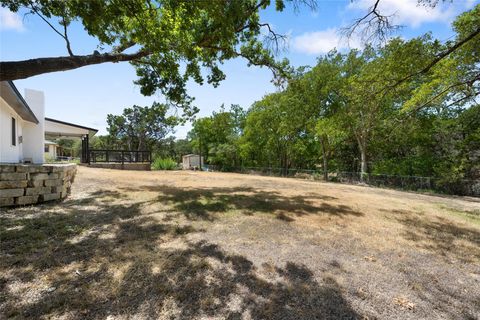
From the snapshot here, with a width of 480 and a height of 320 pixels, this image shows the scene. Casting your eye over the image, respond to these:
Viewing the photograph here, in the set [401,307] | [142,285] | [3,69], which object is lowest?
[401,307]

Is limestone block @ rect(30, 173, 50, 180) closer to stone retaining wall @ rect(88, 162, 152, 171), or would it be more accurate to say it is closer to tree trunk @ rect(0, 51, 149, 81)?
tree trunk @ rect(0, 51, 149, 81)

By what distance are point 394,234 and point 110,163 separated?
1752 cm

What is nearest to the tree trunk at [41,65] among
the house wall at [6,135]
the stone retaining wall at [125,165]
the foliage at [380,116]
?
the house wall at [6,135]

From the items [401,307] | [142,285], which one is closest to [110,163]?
[142,285]

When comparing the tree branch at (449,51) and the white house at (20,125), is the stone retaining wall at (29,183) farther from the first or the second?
the tree branch at (449,51)

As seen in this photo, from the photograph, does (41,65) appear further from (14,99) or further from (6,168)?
(14,99)

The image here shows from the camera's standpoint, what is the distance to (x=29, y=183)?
5199 millimetres

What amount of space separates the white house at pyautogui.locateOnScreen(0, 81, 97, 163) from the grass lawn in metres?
4.21

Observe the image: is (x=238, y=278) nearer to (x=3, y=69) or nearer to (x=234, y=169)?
(x=3, y=69)

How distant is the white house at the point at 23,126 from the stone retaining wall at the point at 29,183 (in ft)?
8.62

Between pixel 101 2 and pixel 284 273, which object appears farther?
pixel 101 2

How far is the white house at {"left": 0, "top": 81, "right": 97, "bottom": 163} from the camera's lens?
24.6 feet

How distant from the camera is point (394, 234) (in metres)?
4.66

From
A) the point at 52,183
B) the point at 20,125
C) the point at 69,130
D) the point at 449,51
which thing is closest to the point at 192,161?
the point at 69,130
